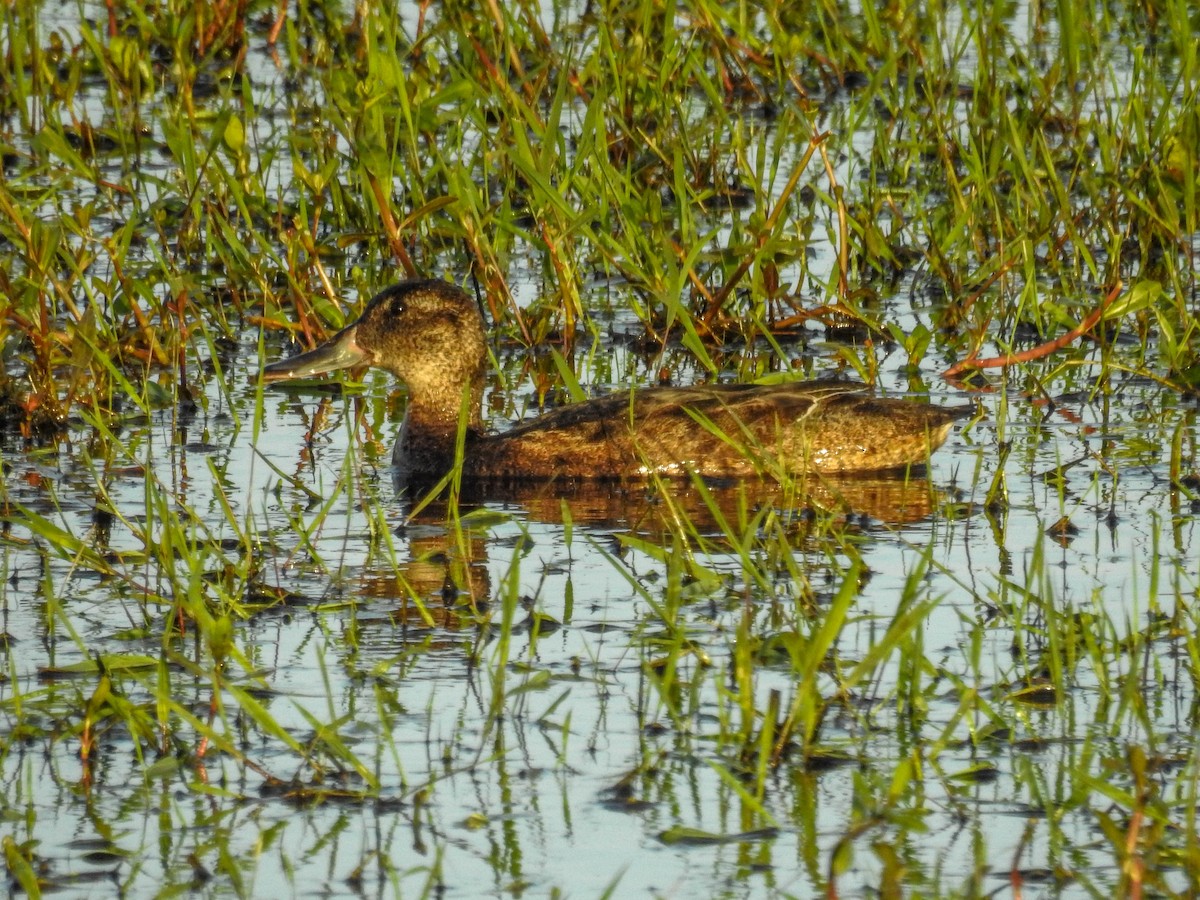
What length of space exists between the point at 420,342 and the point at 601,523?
56.3 inches

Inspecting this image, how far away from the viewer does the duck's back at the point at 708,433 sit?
7457mm

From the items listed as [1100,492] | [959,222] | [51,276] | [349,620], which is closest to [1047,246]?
[959,222]

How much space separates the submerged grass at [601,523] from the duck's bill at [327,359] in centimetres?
20

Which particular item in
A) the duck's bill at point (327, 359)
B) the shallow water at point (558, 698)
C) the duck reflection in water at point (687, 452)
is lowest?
the shallow water at point (558, 698)

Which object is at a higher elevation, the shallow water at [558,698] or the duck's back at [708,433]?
the duck's back at [708,433]

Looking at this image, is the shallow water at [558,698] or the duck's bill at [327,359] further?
the duck's bill at [327,359]

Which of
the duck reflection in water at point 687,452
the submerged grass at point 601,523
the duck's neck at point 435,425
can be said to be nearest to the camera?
the submerged grass at point 601,523

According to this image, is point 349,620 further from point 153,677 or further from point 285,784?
point 285,784

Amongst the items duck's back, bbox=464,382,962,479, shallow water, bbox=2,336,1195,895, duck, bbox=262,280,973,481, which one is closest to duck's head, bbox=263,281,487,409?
duck, bbox=262,280,973,481

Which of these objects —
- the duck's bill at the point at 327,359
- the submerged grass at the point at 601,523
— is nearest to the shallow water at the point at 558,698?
the submerged grass at the point at 601,523

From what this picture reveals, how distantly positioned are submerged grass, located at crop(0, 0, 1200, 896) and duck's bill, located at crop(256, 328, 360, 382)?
7.8 inches

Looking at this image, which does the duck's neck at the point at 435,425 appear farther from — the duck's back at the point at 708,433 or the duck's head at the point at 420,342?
the duck's back at the point at 708,433

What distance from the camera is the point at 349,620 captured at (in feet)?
18.4

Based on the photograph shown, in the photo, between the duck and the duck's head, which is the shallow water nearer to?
the duck
